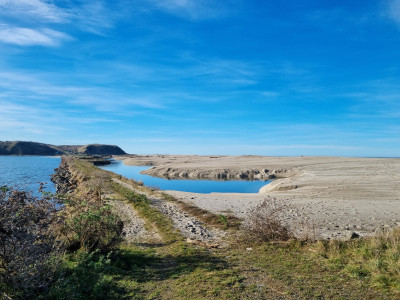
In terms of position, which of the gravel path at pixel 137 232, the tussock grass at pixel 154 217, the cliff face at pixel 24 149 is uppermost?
the cliff face at pixel 24 149

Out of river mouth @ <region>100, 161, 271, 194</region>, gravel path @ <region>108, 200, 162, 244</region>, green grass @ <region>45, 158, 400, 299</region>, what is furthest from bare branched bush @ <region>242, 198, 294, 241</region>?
river mouth @ <region>100, 161, 271, 194</region>

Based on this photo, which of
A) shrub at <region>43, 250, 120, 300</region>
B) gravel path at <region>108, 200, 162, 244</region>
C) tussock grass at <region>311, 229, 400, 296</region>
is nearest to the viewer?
shrub at <region>43, 250, 120, 300</region>

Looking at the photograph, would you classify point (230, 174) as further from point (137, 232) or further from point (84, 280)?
point (84, 280)

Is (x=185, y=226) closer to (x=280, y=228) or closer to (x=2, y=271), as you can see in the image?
(x=280, y=228)

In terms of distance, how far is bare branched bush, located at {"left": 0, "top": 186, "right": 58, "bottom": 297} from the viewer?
5.61 m

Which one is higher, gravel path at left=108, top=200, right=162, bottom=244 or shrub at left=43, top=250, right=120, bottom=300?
shrub at left=43, top=250, right=120, bottom=300

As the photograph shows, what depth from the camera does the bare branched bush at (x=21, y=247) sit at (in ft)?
18.4

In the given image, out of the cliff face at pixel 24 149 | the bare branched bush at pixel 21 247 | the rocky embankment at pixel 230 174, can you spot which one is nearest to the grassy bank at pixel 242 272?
the bare branched bush at pixel 21 247

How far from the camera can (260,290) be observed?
6996 mm

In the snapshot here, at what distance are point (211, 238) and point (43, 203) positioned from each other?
7.43 m

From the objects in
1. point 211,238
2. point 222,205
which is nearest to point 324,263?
point 211,238

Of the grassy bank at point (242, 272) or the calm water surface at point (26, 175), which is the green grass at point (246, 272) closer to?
the grassy bank at point (242, 272)

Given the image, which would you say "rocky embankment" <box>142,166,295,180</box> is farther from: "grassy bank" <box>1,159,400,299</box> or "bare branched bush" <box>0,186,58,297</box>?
"bare branched bush" <box>0,186,58,297</box>

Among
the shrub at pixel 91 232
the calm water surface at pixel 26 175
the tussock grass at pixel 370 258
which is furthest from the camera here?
the shrub at pixel 91 232
